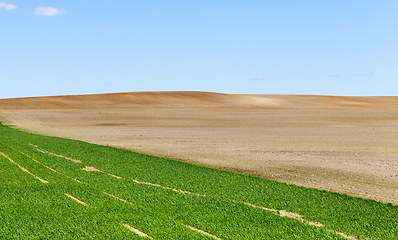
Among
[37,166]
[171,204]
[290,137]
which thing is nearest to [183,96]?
[290,137]

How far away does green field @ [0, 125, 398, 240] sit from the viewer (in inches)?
306

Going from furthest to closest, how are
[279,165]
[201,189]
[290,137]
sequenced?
[290,137] → [279,165] → [201,189]

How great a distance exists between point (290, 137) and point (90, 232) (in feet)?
67.8

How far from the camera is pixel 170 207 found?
9383mm

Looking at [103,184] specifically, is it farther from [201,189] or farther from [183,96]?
[183,96]

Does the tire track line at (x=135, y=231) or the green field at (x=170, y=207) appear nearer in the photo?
the tire track line at (x=135, y=231)

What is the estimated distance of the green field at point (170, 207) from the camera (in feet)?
25.5

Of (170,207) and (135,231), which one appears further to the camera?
(170,207)

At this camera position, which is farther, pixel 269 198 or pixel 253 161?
pixel 253 161

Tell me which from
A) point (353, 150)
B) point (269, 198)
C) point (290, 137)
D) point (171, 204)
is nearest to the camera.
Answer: point (171, 204)

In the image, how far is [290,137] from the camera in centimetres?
2692

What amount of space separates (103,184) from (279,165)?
6837 millimetres

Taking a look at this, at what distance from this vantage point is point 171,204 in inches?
380

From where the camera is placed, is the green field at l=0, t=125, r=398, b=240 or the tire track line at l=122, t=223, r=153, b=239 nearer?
the tire track line at l=122, t=223, r=153, b=239
